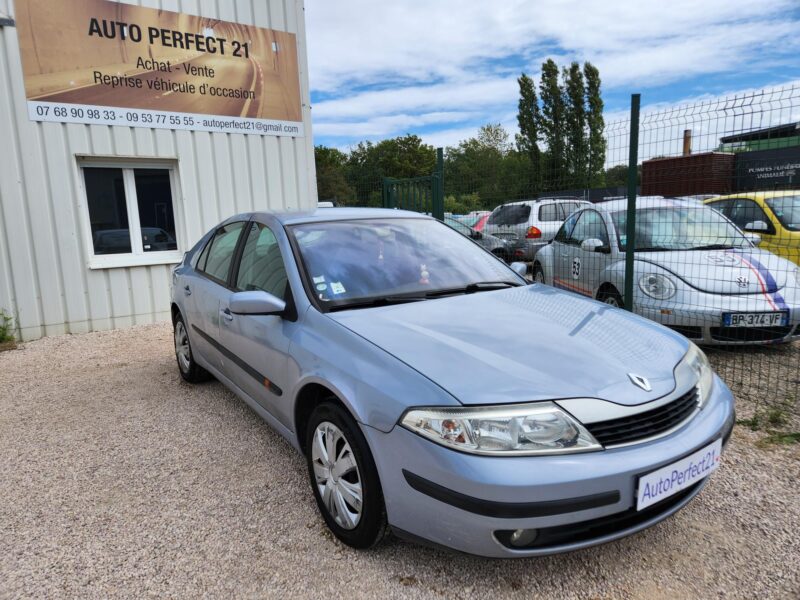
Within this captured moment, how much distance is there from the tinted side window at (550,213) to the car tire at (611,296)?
3.32 metres

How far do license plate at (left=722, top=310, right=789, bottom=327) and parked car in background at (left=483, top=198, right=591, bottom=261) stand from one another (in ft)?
11.4

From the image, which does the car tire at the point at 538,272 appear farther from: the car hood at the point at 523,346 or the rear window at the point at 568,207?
the car hood at the point at 523,346

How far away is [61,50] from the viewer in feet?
21.3

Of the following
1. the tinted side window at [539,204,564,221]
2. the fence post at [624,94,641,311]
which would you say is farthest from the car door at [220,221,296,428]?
the tinted side window at [539,204,564,221]

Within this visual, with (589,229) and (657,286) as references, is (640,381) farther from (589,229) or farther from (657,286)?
(589,229)

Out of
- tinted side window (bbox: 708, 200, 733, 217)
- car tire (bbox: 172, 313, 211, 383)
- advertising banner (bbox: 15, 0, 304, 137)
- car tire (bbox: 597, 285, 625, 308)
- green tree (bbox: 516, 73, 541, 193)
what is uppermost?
green tree (bbox: 516, 73, 541, 193)

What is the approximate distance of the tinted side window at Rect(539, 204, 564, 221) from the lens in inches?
335

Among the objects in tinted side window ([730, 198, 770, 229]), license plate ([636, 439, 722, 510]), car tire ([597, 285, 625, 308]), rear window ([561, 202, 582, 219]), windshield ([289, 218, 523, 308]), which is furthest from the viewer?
rear window ([561, 202, 582, 219])

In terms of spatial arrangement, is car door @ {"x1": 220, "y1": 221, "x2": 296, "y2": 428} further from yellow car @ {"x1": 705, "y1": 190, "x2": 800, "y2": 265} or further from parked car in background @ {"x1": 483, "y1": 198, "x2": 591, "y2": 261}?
yellow car @ {"x1": 705, "y1": 190, "x2": 800, "y2": 265}

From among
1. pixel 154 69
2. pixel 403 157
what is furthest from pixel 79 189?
pixel 403 157

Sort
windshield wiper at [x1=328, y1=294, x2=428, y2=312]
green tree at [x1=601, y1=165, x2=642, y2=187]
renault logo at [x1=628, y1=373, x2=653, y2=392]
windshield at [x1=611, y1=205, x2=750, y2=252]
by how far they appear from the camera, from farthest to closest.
Result: windshield at [x1=611, y1=205, x2=750, y2=252]
green tree at [x1=601, y1=165, x2=642, y2=187]
windshield wiper at [x1=328, y1=294, x2=428, y2=312]
renault logo at [x1=628, y1=373, x2=653, y2=392]

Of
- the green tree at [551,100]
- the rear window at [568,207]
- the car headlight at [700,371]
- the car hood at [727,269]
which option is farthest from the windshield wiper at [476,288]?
the green tree at [551,100]

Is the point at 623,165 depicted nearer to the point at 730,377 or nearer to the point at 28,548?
the point at 730,377

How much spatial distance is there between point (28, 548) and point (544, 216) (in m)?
8.14
